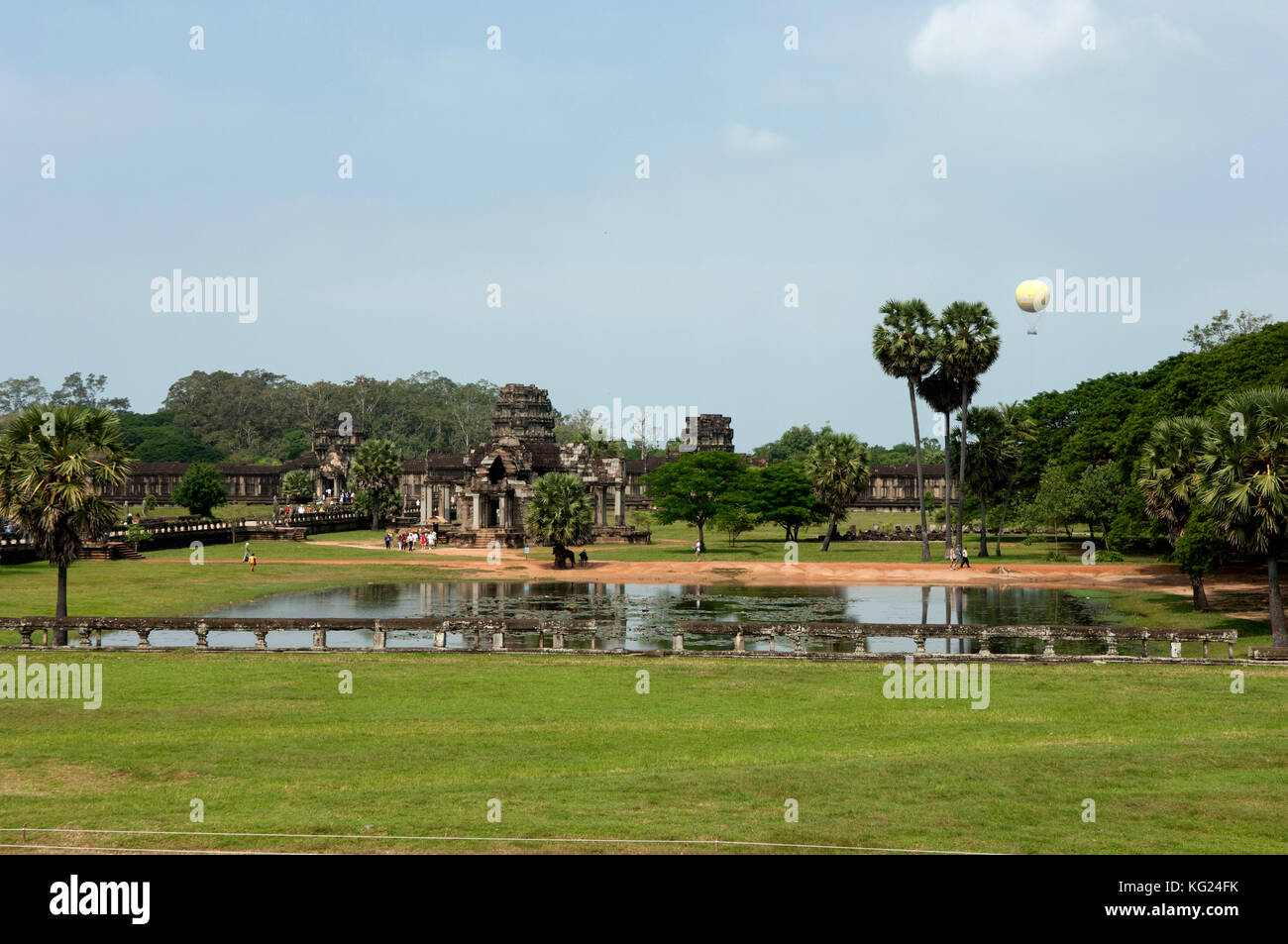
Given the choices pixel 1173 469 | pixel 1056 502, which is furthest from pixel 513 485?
pixel 1173 469

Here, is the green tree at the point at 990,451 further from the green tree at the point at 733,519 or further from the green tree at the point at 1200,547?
the green tree at the point at 1200,547

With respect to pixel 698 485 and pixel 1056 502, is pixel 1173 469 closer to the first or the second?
pixel 1056 502

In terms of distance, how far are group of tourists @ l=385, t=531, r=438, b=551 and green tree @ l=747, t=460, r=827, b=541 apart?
2475 centimetres

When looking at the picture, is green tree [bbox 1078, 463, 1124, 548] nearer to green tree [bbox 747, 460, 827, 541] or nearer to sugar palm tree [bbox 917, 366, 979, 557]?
sugar palm tree [bbox 917, 366, 979, 557]

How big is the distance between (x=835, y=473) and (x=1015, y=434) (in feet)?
46.6

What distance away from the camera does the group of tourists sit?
79250 mm

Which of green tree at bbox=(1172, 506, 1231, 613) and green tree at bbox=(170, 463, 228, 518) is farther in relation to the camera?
green tree at bbox=(170, 463, 228, 518)

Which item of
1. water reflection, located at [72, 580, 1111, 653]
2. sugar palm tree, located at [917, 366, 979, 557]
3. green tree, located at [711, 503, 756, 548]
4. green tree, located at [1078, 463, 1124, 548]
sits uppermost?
sugar palm tree, located at [917, 366, 979, 557]

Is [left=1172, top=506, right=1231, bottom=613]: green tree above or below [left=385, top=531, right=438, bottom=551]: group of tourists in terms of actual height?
above

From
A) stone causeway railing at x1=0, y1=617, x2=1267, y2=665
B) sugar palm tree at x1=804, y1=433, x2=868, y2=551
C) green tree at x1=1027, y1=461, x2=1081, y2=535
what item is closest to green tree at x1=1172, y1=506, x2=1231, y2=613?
stone causeway railing at x1=0, y1=617, x2=1267, y2=665

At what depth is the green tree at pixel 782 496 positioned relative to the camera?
85250mm

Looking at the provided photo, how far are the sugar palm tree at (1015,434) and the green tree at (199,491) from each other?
247ft
